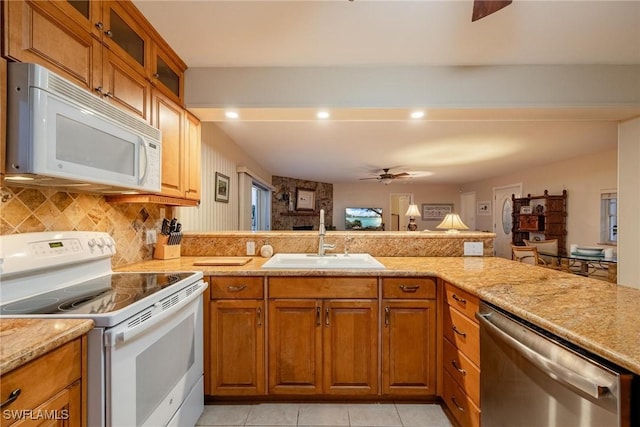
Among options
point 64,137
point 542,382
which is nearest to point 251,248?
point 64,137

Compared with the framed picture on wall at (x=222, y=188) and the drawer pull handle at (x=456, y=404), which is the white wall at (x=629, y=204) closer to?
the drawer pull handle at (x=456, y=404)

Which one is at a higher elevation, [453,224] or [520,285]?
[453,224]

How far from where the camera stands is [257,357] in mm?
1780

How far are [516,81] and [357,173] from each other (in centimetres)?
450

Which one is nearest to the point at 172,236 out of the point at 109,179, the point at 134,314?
the point at 109,179

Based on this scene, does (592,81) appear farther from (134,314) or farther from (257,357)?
(134,314)

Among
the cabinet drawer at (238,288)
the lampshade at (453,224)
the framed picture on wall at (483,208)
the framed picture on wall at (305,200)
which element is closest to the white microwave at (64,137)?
the cabinet drawer at (238,288)

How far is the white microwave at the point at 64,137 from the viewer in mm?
985

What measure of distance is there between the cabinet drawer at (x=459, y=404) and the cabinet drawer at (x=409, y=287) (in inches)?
18.6

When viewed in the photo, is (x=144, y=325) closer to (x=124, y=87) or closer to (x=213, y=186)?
(x=124, y=87)

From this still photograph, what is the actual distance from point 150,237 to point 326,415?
1.75 metres

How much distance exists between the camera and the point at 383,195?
8664mm

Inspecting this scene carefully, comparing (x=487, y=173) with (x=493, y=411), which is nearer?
(x=493, y=411)

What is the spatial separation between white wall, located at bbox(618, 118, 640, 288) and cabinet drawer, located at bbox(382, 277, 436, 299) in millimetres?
2042
